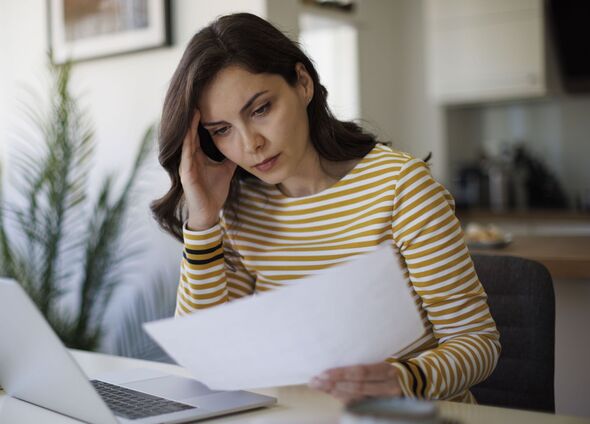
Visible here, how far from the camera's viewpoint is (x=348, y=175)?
1.43 meters

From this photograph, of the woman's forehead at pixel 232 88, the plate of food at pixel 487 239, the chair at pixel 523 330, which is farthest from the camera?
the plate of food at pixel 487 239

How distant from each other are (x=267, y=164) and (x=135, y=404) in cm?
46

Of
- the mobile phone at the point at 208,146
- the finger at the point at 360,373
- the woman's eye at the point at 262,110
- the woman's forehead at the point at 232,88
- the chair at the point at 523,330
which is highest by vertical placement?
the woman's forehead at the point at 232,88

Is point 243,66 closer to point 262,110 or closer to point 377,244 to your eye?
point 262,110

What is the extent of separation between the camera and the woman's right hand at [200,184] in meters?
1.43

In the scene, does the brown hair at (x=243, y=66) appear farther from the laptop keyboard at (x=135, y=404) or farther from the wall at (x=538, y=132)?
the wall at (x=538, y=132)

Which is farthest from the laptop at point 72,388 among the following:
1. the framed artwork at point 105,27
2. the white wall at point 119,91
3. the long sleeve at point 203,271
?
the framed artwork at point 105,27

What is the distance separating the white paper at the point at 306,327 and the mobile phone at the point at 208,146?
62 cm

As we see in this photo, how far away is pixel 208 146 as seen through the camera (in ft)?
4.91

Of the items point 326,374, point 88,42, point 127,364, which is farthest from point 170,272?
point 326,374

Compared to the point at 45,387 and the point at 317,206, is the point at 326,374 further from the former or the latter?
the point at 317,206

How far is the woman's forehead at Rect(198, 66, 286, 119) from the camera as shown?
1.29 meters

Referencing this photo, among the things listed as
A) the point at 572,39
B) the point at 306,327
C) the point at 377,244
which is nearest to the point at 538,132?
the point at 572,39

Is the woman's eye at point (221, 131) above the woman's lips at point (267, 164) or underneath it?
above
